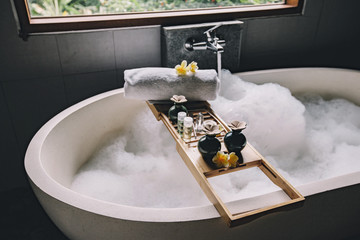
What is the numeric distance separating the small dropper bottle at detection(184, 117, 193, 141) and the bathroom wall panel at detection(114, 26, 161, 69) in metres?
0.83

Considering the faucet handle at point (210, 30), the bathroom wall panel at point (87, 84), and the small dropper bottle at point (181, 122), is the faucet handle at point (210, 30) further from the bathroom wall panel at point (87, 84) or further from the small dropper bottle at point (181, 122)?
the small dropper bottle at point (181, 122)

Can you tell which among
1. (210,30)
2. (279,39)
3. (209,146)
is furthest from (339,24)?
(209,146)

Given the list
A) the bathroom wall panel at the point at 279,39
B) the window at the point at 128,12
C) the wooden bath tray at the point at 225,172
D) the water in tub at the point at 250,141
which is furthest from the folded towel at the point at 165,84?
the bathroom wall panel at the point at 279,39

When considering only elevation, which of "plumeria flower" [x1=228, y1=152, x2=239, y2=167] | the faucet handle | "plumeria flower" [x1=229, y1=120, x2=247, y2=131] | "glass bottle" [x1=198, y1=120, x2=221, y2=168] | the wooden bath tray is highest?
the faucet handle

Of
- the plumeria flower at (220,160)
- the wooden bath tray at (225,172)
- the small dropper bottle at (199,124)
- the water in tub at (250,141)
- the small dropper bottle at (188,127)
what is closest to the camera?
the wooden bath tray at (225,172)

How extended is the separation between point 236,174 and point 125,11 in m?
1.23

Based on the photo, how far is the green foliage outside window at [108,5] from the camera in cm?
184

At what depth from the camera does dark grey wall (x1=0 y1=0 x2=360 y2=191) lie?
1.82 meters

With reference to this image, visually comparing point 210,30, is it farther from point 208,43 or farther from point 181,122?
point 181,122

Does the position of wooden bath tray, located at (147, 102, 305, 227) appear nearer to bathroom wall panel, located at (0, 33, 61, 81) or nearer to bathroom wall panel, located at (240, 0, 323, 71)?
bathroom wall panel, located at (0, 33, 61, 81)

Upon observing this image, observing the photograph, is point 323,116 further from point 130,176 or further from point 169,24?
point 130,176

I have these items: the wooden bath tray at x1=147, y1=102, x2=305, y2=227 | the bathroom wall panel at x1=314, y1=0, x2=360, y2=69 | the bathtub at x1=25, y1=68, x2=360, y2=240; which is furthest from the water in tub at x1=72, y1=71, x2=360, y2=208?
the bathroom wall panel at x1=314, y1=0, x2=360, y2=69

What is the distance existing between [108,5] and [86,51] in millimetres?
324

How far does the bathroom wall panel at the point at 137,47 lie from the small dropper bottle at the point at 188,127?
828 mm
